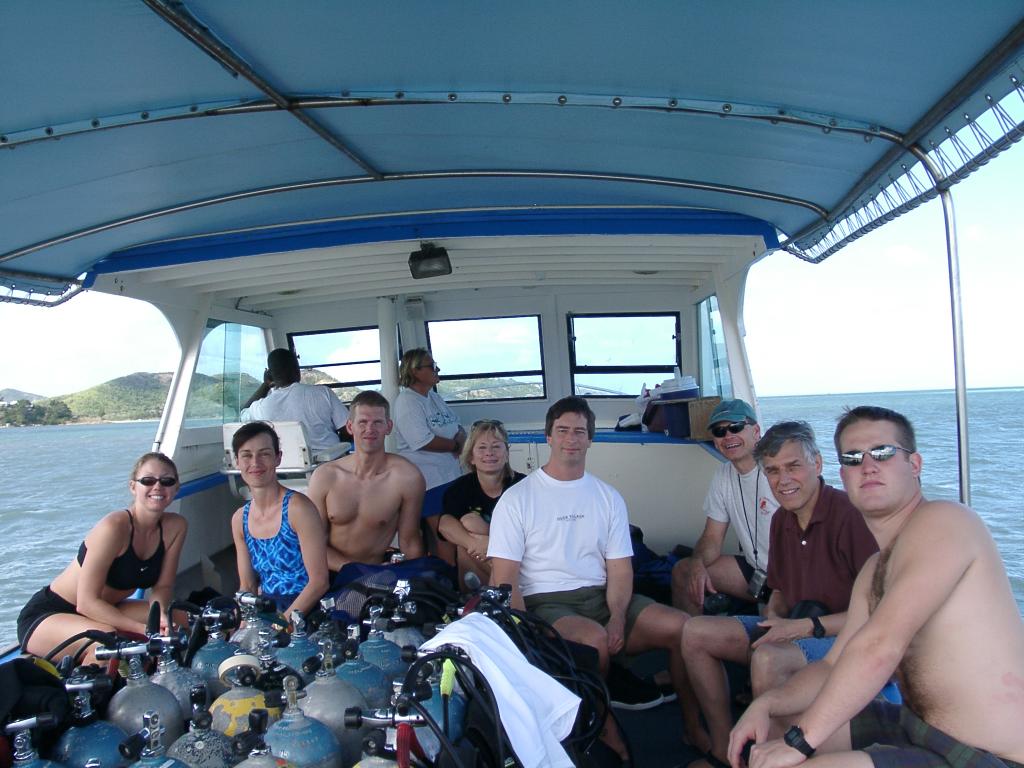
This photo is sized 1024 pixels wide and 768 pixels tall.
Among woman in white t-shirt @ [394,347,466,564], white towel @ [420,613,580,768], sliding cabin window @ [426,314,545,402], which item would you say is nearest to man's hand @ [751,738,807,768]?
white towel @ [420,613,580,768]

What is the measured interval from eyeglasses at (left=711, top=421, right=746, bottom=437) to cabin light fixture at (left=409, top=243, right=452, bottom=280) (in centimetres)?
204

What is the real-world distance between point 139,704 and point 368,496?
2237mm

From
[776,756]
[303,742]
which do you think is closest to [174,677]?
[303,742]

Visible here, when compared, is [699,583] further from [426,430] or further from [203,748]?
[203,748]

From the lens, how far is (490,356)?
7027 mm

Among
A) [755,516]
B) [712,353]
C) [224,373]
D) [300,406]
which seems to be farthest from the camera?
[224,373]

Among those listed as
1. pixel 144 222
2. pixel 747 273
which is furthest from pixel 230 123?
pixel 747 273

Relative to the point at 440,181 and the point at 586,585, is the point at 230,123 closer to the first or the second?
the point at 440,181

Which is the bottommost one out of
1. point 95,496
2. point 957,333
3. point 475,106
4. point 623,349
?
point 95,496

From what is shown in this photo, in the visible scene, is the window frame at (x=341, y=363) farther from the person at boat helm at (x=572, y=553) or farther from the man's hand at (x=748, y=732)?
the man's hand at (x=748, y=732)

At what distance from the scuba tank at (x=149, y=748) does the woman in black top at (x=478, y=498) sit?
2.46 m

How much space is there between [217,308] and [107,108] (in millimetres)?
3926

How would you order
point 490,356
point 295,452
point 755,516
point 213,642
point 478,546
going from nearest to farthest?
point 213,642 → point 755,516 → point 478,546 → point 295,452 → point 490,356

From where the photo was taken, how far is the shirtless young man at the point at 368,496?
3.97m
